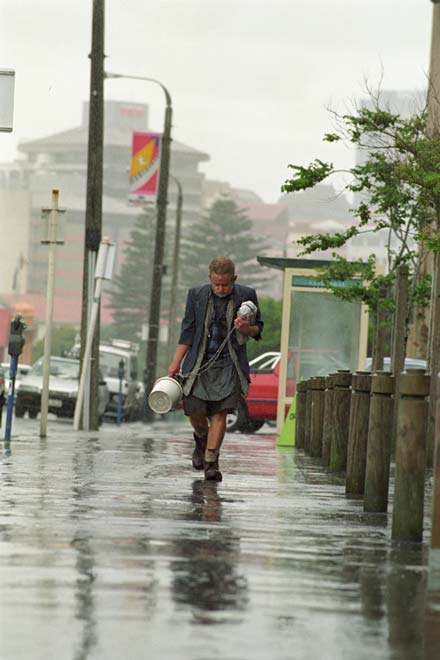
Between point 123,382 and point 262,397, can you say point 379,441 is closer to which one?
point 262,397

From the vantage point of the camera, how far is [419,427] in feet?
31.0

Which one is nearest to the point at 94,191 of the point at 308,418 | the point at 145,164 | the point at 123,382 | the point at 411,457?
the point at 308,418

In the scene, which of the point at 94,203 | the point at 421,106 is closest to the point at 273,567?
the point at 421,106

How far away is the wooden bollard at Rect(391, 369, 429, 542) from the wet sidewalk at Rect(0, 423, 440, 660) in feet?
0.66

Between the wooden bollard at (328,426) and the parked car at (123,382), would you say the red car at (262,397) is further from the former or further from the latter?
the wooden bollard at (328,426)

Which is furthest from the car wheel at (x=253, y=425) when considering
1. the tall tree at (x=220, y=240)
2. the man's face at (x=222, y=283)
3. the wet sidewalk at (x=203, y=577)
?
the tall tree at (x=220, y=240)

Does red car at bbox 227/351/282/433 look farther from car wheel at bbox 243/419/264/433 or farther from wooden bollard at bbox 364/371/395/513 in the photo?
wooden bollard at bbox 364/371/395/513

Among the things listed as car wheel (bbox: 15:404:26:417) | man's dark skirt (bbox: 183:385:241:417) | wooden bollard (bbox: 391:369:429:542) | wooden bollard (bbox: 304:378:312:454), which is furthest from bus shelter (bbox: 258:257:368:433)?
wooden bollard (bbox: 391:369:429:542)

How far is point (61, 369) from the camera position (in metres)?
43.5

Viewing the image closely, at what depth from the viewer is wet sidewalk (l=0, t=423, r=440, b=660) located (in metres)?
5.82

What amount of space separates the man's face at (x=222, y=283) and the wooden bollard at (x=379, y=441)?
7.29 ft

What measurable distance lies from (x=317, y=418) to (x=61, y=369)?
23870 mm

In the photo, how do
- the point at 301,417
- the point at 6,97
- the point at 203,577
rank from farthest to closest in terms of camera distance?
1. the point at 301,417
2. the point at 6,97
3. the point at 203,577

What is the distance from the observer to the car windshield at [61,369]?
4297 centimetres
